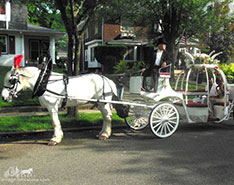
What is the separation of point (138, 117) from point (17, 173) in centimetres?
380

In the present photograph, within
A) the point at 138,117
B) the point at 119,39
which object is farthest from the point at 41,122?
the point at 119,39

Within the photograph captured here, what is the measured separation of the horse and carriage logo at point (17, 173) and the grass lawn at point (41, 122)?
2.73 m

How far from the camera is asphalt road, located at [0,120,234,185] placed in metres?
3.95

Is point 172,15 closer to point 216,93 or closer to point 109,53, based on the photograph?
point 109,53

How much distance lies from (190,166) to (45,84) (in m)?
3.55

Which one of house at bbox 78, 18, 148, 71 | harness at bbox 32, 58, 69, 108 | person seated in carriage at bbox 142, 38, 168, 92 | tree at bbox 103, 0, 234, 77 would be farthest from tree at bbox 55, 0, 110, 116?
house at bbox 78, 18, 148, 71

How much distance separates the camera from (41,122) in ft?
24.6

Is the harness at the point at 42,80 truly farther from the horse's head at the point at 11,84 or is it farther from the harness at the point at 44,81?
the horse's head at the point at 11,84

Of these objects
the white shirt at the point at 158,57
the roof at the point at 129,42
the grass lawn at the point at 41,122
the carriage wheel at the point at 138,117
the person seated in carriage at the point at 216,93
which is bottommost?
the grass lawn at the point at 41,122

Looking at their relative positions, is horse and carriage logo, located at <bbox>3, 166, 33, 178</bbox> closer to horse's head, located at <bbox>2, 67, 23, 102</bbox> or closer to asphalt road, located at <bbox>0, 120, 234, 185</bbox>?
asphalt road, located at <bbox>0, 120, 234, 185</bbox>

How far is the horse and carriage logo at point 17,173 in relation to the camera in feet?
13.3

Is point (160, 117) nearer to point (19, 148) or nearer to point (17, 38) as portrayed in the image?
point (19, 148)

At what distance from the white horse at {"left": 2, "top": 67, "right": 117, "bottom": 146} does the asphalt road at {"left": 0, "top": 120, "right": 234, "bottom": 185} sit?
0.54 m

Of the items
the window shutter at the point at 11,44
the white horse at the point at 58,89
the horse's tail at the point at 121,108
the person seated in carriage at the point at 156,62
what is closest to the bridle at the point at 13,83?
the white horse at the point at 58,89
